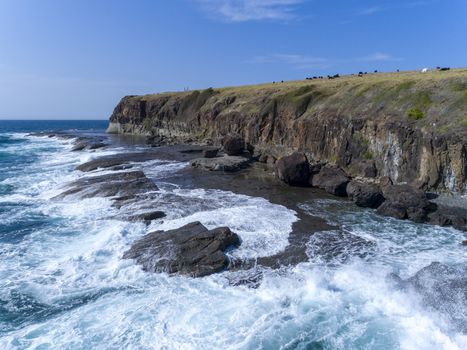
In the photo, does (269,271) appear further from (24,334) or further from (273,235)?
(24,334)

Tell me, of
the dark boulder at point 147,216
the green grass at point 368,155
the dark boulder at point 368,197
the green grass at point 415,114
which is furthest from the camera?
the green grass at point 368,155

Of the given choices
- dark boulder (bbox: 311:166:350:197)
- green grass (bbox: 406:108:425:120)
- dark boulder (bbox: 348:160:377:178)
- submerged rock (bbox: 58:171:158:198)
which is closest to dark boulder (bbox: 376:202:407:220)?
dark boulder (bbox: 311:166:350:197)

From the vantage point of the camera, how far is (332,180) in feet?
108

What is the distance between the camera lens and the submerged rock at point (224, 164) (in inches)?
1689

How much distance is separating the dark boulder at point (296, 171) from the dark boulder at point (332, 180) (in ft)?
2.96

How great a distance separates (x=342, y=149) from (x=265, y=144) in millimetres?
15958

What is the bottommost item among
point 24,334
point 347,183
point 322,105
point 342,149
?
point 24,334

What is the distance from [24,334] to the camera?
45.9 ft

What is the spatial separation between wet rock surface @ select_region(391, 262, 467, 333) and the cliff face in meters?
12.6

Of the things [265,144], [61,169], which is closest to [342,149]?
[265,144]

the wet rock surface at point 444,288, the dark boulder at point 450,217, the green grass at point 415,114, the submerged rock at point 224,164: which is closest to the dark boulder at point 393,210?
the dark boulder at point 450,217

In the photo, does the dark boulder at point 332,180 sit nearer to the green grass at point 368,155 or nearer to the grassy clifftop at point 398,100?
the green grass at point 368,155

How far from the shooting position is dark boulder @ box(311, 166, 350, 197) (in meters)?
32.0

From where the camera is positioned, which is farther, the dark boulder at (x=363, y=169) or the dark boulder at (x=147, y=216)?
the dark boulder at (x=363, y=169)
